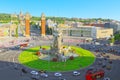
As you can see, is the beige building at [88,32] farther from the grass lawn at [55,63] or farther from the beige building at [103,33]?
the grass lawn at [55,63]

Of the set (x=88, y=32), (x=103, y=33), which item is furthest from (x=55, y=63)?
(x=103, y=33)

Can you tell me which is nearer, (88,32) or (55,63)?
(55,63)

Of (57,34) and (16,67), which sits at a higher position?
(57,34)

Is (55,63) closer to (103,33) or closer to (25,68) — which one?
(25,68)

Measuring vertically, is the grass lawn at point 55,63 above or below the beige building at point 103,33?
below

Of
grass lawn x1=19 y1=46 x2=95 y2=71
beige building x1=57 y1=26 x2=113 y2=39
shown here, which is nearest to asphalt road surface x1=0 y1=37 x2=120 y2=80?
grass lawn x1=19 y1=46 x2=95 y2=71

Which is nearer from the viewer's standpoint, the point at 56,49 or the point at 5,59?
the point at 5,59

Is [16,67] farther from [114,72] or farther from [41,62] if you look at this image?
[114,72]

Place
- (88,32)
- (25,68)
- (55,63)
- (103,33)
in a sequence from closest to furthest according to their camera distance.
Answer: (25,68)
(55,63)
(88,32)
(103,33)

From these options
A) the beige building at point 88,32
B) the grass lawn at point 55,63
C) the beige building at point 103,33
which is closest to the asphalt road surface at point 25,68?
the grass lawn at point 55,63

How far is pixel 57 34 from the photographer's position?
88562mm

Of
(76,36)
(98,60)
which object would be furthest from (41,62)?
(76,36)

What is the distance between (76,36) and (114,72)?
341 ft

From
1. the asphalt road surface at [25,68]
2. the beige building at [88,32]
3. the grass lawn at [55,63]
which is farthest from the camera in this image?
the beige building at [88,32]
